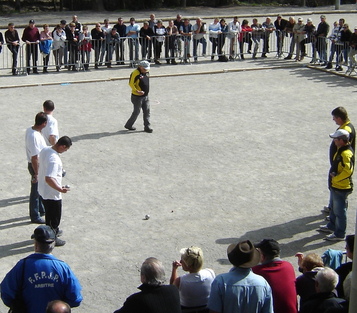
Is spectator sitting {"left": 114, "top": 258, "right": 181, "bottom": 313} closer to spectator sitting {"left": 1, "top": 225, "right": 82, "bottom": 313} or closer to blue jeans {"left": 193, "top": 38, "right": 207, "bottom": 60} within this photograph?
spectator sitting {"left": 1, "top": 225, "right": 82, "bottom": 313}

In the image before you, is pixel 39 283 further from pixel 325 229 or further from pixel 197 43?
pixel 197 43

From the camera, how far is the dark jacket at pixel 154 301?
6340 mm

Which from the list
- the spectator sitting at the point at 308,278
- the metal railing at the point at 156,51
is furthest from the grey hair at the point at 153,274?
the metal railing at the point at 156,51

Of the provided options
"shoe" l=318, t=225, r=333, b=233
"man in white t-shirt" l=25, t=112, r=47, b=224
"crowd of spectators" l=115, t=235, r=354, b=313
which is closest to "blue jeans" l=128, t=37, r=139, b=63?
"man in white t-shirt" l=25, t=112, r=47, b=224

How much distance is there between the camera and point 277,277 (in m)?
7.49

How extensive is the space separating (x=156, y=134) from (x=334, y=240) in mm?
6814

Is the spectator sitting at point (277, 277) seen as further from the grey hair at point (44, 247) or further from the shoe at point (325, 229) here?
the shoe at point (325, 229)

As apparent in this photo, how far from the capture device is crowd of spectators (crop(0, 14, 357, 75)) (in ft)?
77.6

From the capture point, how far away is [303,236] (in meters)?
11.3

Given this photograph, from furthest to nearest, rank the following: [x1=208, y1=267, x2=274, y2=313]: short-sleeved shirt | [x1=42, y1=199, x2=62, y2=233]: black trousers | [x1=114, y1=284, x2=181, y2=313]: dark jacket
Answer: [x1=42, y1=199, x2=62, y2=233]: black trousers
[x1=208, y1=267, x2=274, y2=313]: short-sleeved shirt
[x1=114, y1=284, x2=181, y2=313]: dark jacket

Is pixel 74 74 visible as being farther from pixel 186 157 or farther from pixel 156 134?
pixel 186 157

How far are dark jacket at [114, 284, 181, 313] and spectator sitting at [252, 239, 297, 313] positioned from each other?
4.51 feet

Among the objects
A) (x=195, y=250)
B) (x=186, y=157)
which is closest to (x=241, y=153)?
(x=186, y=157)

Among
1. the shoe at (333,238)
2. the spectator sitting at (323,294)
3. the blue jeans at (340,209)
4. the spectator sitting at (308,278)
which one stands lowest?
the shoe at (333,238)
